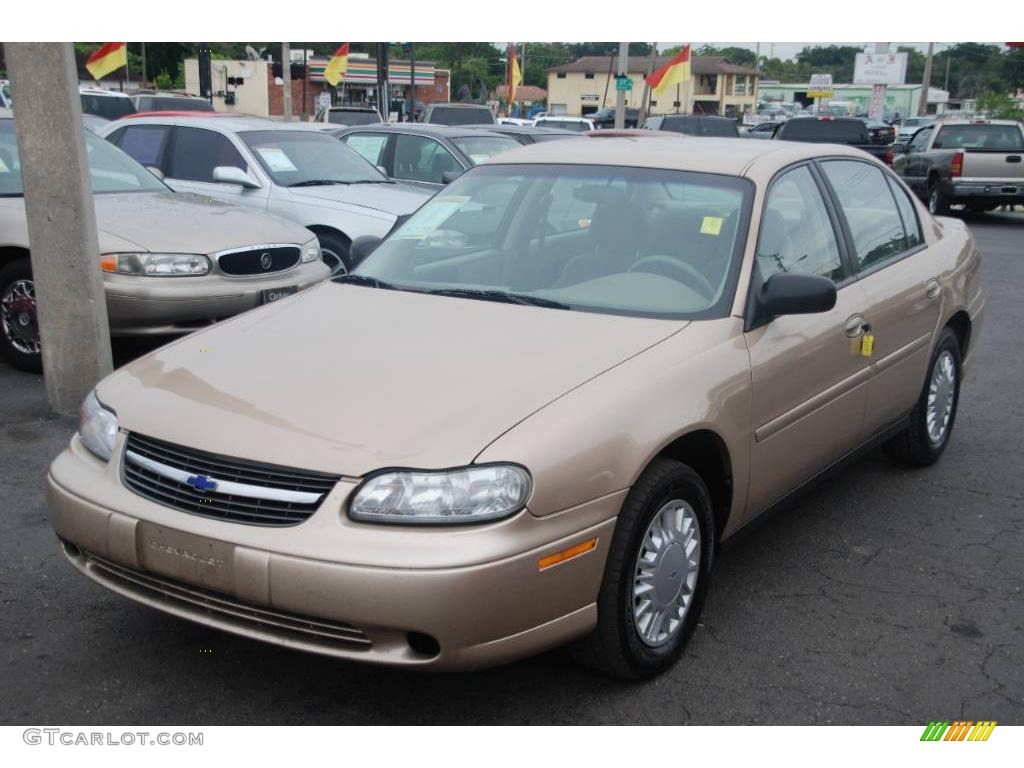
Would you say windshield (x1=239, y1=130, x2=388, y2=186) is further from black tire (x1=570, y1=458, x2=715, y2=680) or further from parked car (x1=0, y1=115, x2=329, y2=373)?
black tire (x1=570, y1=458, x2=715, y2=680)

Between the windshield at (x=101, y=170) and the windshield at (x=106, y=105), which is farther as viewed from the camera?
the windshield at (x=106, y=105)

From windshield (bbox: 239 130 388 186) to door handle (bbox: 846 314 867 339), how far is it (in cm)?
629

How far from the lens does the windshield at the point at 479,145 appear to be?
39.8 feet

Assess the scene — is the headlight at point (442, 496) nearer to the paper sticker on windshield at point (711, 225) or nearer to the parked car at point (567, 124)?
the paper sticker on windshield at point (711, 225)

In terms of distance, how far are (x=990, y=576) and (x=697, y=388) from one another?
1.75 meters

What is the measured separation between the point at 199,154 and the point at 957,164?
13.8 m

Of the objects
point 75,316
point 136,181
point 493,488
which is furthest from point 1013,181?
point 493,488

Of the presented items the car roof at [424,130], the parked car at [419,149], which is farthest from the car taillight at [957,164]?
the parked car at [419,149]

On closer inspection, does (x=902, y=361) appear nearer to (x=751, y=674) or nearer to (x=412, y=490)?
(x=751, y=674)

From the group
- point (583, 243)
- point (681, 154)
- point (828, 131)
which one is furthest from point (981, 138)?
point (583, 243)

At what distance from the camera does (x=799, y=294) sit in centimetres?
382

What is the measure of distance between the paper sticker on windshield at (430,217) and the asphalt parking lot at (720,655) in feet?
5.94

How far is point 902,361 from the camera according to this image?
4.96 metres

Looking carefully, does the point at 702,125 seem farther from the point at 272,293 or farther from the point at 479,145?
the point at 272,293
